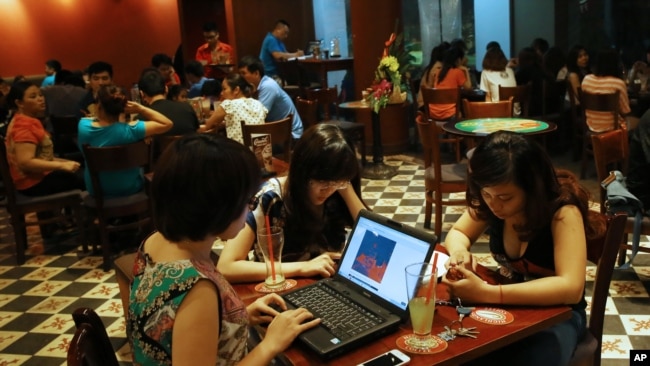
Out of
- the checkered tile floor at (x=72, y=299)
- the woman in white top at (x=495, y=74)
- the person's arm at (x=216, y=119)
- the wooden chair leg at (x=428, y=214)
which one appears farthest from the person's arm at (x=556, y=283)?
the woman in white top at (x=495, y=74)

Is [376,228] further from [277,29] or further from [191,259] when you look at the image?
[277,29]

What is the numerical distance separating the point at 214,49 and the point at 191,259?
7.86 metres

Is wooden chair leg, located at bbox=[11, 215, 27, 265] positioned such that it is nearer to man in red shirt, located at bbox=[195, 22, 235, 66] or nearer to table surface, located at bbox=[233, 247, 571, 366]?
table surface, located at bbox=[233, 247, 571, 366]

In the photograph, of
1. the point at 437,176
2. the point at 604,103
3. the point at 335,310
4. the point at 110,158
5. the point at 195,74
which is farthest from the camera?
the point at 195,74

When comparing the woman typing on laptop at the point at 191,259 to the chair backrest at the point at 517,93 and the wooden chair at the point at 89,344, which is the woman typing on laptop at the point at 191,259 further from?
the chair backrest at the point at 517,93

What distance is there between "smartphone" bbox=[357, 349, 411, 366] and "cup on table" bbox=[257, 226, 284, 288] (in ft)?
1.79

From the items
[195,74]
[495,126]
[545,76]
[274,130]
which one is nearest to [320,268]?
[274,130]

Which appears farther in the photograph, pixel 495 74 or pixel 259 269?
pixel 495 74

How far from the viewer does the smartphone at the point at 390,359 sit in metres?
1.37

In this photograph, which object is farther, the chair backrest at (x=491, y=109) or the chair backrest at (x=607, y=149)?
the chair backrest at (x=491, y=109)

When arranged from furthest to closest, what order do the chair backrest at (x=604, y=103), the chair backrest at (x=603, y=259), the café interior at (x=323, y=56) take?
the chair backrest at (x=604, y=103)
the café interior at (x=323, y=56)
the chair backrest at (x=603, y=259)

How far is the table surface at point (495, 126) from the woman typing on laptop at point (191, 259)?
3.27 metres

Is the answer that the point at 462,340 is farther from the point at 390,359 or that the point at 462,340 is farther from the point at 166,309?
the point at 166,309

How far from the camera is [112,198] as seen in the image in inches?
174
